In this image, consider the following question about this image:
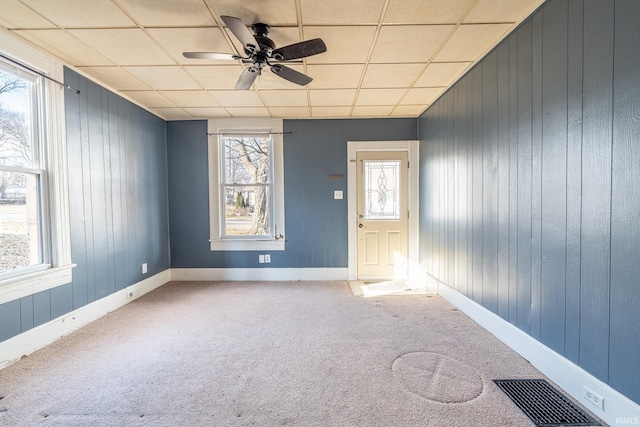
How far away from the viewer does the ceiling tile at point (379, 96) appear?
10.6 ft

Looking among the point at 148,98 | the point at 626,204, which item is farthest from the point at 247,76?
the point at 626,204

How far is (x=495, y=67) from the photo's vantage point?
2.34 metres

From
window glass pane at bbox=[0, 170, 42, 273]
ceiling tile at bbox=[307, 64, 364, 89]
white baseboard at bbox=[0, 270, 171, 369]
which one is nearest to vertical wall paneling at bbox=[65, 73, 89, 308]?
white baseboard at bbox=[0, 270, 171, 369]

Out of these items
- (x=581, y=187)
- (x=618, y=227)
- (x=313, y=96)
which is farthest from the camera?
(x=313, y=96)

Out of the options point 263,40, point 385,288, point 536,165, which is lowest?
point 385,288

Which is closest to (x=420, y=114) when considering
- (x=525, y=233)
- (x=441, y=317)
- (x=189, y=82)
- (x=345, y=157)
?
(x=345, y=157)

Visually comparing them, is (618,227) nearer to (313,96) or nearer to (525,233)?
(525,233)

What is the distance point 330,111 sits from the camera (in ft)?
12.8

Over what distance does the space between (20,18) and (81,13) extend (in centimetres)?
48

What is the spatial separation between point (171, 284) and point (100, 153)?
6.85ft

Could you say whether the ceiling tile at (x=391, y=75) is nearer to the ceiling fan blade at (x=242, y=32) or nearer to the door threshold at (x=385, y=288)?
the ceiling fan blade at (x=242, y=32)

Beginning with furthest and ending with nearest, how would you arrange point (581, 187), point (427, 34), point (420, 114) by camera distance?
point (420, 114) → point (427, 34) → point (581, 187)

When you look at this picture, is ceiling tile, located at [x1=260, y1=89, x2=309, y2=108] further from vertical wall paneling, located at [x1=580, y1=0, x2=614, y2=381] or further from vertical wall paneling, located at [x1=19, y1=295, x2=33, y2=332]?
vertical wall paneling, located at [x1=19, y1=295, x2=33, y2=332]

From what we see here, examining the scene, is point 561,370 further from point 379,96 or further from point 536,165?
point 379,96
